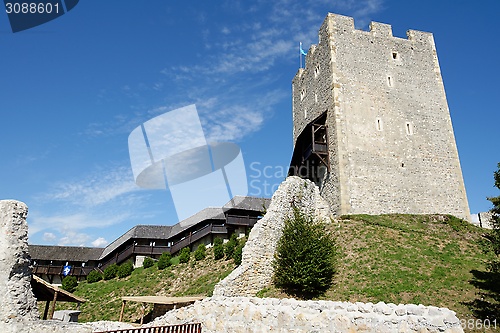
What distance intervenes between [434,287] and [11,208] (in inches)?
517

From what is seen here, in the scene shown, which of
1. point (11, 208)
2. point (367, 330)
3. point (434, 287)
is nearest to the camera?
point (367, 330)

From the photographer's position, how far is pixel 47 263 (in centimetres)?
3234

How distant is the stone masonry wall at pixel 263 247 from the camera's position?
12.3 metres

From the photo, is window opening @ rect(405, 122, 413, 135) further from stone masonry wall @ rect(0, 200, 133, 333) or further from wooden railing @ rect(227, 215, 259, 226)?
stone masonry wall @ rect(0, 200, 133, 333)

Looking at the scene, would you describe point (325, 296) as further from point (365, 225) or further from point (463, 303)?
point (365, 225)

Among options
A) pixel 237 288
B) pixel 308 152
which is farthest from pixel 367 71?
pixel 237 288

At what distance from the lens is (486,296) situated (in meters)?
10.0

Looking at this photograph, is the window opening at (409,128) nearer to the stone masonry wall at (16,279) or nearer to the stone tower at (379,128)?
the stone tower at (379,128)

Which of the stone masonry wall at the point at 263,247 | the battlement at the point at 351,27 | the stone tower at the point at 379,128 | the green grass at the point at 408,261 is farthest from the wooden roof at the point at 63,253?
the battlement at the point at 351,27

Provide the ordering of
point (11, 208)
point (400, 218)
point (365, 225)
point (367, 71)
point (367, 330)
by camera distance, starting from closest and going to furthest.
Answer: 1. point (367, 330)
2. point (11, 208)
3. point (365, 225)
4. point (400, 218)
5. point (367, 71)

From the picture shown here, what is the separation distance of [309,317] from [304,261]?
4454mm

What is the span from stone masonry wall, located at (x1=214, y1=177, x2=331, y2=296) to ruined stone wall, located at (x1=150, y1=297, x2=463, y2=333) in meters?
1.96

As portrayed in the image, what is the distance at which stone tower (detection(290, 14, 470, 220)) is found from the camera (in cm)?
1906

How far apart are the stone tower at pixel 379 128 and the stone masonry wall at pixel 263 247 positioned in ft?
11.8
